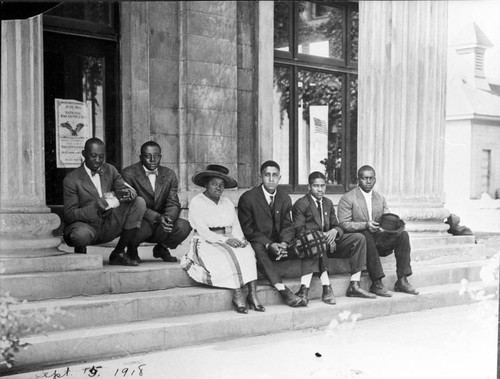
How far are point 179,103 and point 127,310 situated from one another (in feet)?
12.3

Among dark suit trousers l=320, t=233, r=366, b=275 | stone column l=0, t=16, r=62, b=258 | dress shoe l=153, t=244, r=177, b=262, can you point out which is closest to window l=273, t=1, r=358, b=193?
dark suit trousers l=320, t=233, r=366, b=275

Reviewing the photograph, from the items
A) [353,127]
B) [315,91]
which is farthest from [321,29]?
[353,127]

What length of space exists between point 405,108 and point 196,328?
10.9 feet

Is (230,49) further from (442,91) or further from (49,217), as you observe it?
(49,217)

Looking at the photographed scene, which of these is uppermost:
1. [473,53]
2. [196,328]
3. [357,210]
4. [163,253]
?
[473,53]

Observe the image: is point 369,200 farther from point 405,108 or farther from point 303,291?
point 303,291

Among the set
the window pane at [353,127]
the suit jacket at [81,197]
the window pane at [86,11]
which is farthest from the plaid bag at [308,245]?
the window pane at [353,127]

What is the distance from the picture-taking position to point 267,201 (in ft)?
23.8

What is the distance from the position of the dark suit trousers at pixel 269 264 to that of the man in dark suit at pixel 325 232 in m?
0.08

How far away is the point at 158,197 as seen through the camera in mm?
7281

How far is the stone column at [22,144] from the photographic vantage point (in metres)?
5.82

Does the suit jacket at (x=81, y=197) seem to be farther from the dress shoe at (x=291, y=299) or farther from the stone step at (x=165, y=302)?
the dress shoe at (x=291, y=299)

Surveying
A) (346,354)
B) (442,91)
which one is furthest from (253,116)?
(346,354)

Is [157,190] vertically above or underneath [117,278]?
above
